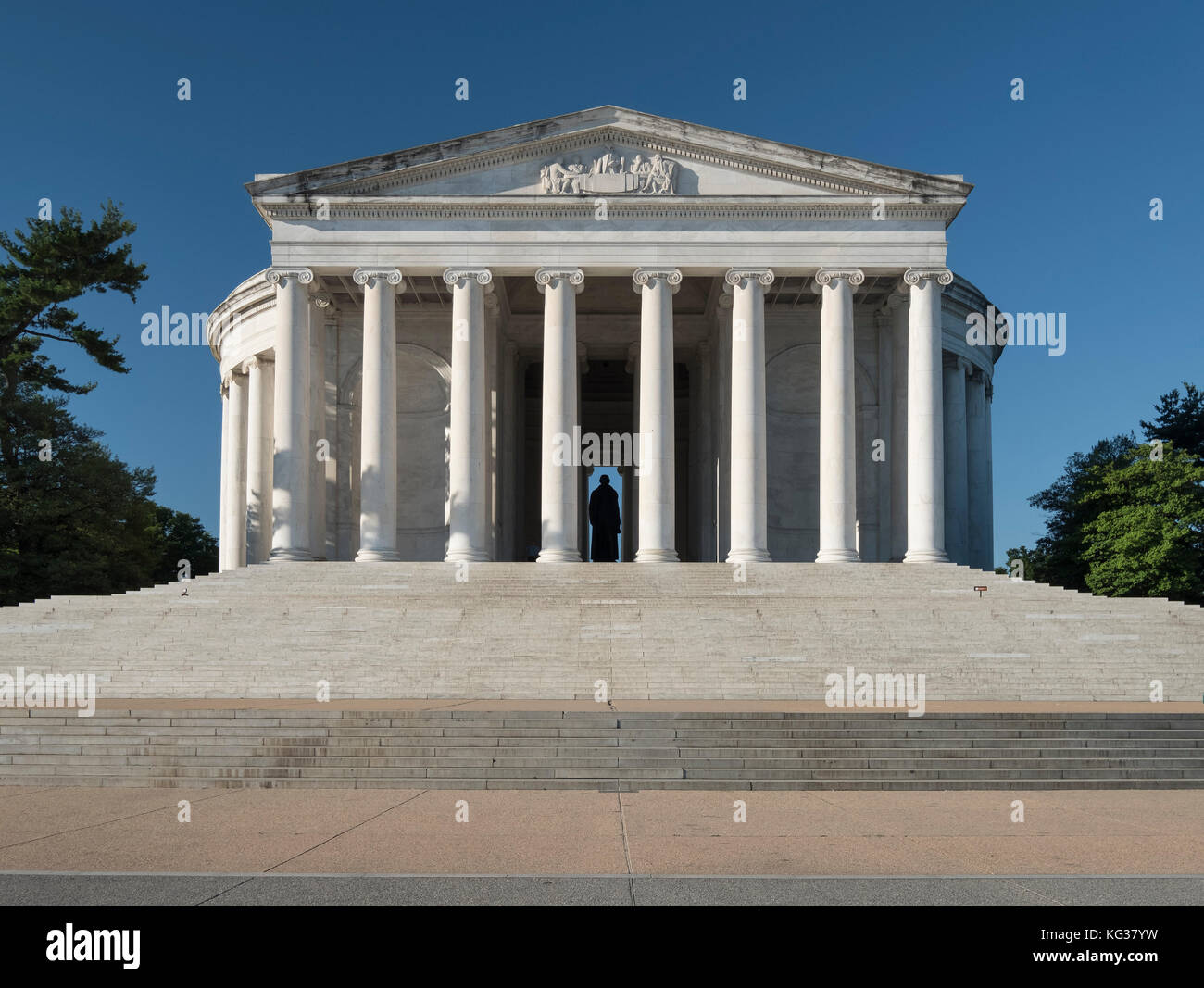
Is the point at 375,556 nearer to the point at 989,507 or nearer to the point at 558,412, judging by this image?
the point at 558,412

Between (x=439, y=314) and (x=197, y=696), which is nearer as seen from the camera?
(x=197, y=696)

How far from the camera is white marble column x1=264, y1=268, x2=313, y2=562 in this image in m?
50.3

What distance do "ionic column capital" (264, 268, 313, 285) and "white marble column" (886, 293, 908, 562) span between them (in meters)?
29.3

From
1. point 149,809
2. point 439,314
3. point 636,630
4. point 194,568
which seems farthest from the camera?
point 194,568

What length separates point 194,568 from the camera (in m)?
113

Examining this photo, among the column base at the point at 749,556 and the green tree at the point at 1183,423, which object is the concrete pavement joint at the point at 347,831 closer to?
the column base at the point at 749,556

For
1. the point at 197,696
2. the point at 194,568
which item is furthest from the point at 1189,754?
the point at 194,568

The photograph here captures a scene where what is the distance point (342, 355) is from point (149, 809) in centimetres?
4511

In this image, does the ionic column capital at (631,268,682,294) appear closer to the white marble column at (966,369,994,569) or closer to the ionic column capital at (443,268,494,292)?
the ionic column capital at (443,268,494,292)

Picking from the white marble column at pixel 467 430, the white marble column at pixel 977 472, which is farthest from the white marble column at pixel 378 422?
the white marble column at pixel 977 472

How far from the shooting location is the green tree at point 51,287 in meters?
57.9

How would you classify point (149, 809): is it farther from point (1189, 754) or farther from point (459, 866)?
point (1189, 754)
